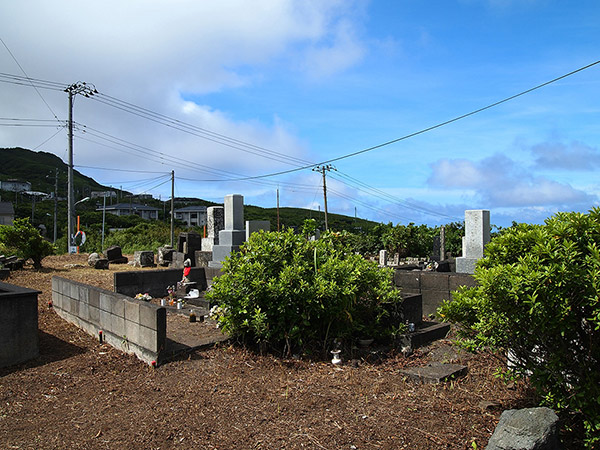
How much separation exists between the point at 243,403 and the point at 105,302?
10.1 feet

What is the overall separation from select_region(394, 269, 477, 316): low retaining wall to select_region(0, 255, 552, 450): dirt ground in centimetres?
207

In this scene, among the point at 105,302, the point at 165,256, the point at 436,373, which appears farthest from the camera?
the point at 165,256

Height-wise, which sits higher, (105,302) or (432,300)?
(105,302)

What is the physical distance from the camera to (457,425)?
3.51m

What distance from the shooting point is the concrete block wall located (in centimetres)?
524

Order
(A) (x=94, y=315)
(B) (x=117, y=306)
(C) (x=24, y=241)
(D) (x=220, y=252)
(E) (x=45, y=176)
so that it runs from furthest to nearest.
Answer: (E) (x=45, y=176) < (C) (x=24, y=241) < (D) (x=220, y=252) < (A) (x=94, y=315) < (B) (x=117, y=306)

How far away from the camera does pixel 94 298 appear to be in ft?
21.5

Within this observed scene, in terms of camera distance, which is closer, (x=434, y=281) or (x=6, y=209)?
(x=434, y=281)

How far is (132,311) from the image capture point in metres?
5.59

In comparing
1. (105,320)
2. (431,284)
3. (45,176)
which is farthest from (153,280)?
(45,176)

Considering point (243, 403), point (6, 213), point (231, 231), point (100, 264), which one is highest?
point (6, 213)

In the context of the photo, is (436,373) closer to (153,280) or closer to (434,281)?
(434,281)

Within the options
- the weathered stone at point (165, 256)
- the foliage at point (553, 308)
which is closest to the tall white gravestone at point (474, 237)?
the foliage at point (553, 308)

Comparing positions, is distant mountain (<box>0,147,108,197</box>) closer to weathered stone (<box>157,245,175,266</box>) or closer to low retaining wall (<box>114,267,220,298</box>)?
weathered stone (<box>157,245,175,266</box>)
